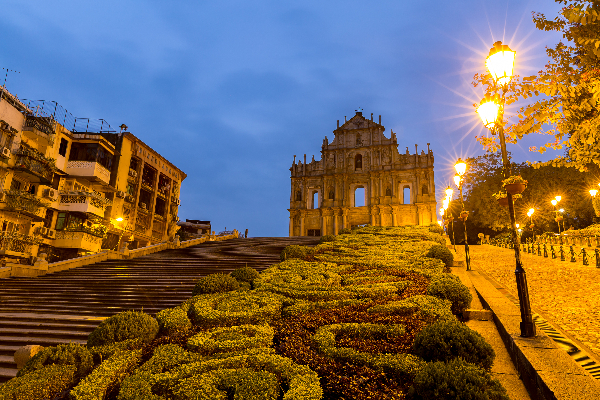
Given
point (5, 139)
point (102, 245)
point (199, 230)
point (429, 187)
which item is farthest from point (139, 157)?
point (429, 187)

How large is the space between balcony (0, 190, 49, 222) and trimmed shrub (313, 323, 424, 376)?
32.4 meters

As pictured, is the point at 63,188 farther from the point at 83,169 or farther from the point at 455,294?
the point at 455,294

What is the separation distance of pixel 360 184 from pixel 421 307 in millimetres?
49696

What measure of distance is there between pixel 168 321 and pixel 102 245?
35.6 m

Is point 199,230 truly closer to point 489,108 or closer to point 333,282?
point 333,282

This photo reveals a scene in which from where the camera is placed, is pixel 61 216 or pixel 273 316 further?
pixel 61 216

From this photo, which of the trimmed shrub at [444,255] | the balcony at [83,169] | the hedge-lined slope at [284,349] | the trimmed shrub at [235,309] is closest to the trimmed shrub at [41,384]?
the hedge-lined slope at [284,349]

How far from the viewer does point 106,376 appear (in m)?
6.73

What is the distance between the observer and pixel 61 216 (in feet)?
118

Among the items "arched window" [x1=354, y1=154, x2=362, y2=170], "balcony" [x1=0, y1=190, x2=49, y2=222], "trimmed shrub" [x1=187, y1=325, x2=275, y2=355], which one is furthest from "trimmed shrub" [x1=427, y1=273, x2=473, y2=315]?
"arched window" [x1=354, y1=154, x2=362, y2=170]

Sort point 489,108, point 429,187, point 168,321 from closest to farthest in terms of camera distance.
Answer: point 489,108, point 168,321, point 429,187

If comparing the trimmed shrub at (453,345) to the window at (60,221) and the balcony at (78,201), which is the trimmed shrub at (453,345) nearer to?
the balcony at (78,201)

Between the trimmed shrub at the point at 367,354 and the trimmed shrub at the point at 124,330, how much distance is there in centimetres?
390

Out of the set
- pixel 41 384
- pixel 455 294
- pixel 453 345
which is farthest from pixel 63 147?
pixel 453 345
